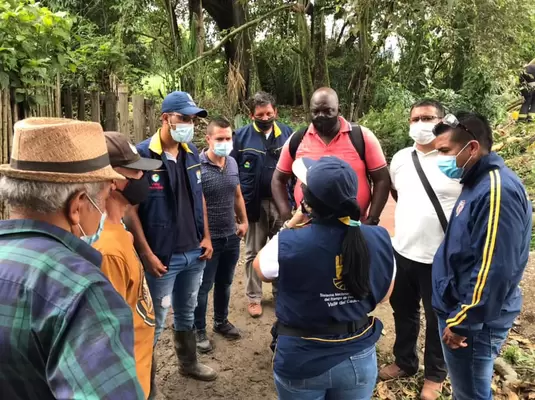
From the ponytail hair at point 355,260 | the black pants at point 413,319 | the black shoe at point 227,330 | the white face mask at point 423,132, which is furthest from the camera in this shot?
the black shoe at point 227,330

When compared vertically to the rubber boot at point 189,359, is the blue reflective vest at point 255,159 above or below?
above

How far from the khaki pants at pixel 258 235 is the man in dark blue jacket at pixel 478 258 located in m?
1.93

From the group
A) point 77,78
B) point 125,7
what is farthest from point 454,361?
point 125,7

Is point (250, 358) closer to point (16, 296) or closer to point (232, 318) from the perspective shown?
point (232, 318)

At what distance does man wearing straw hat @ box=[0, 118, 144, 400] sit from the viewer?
3.26 feet

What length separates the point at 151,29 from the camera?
9867mm

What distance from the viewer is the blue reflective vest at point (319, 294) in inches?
74.3

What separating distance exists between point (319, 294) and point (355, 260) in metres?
0.22

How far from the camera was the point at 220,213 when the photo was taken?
3.64 metres

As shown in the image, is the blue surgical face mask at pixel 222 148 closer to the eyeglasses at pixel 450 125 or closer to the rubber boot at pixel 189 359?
the rubber boot at pixel 189 359

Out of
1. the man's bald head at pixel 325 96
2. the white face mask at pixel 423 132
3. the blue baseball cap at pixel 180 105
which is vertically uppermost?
the man's bald head at pixel 325 96

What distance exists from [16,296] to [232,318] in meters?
3.37

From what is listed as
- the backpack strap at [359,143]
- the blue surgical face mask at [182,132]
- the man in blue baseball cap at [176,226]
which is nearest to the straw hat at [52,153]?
the man in blue baseball cap at [176,226]

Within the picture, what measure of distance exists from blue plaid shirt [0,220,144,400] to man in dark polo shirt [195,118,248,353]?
8.28 ft
